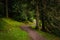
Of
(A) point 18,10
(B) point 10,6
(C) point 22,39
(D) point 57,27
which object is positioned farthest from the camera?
(B) point 10,6

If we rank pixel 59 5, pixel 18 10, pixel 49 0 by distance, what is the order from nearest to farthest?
pixel 59 5, pixel 49 0, pixel 18 10

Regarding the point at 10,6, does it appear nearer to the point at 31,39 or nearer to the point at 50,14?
the point at 50,14

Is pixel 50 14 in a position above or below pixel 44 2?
below

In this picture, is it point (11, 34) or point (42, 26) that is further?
point (42, 26)

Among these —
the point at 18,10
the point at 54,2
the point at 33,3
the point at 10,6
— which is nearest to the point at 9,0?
the point at 10,6

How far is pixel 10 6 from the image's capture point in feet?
129

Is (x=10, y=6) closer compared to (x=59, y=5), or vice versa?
(x=59, y=5)

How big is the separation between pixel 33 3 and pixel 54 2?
3.64 metres

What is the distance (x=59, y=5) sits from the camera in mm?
24297

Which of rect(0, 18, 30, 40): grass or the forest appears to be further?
the forest

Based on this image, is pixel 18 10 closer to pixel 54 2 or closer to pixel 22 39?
pixel 54 2

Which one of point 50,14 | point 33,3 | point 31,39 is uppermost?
point 33,3

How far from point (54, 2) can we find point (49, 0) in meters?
0.92

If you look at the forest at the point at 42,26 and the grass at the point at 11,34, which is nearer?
the grass at the point at 11,34
